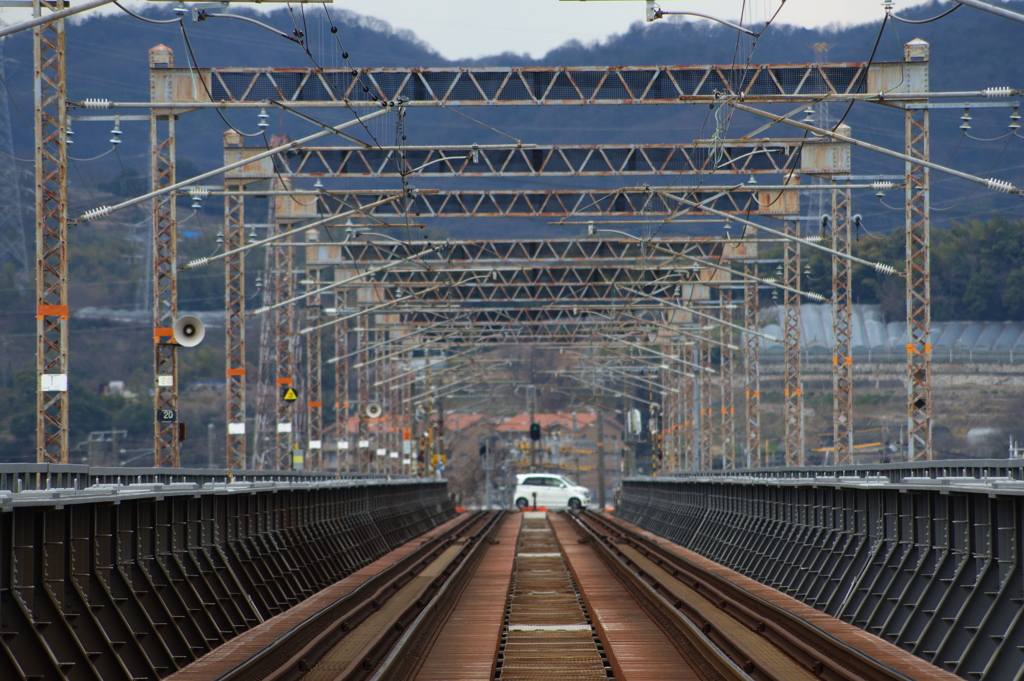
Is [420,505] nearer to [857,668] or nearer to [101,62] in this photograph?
[857,668]

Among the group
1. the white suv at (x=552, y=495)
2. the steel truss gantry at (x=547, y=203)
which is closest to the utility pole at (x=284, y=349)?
the steel truss gantry at (x=547, y=203)

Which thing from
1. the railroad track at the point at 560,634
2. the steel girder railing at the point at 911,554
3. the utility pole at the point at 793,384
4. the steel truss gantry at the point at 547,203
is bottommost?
the railroad track at the point at 560,634

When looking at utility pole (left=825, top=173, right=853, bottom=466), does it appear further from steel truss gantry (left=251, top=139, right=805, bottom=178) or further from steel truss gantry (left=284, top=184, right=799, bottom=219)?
steel truss gantry (left=251, top=139, right=805, bottom=178)

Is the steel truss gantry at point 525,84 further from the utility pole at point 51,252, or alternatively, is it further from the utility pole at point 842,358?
the utility pole at point 842,358

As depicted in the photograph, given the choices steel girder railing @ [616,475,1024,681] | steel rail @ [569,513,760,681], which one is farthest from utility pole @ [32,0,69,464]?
steel girder railing @ [616,475,1024,681]

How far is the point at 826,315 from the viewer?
5861 inches

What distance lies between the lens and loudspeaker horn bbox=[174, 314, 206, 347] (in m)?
25.0

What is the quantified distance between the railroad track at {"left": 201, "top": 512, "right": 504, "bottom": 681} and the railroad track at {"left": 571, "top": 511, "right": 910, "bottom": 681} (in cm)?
309

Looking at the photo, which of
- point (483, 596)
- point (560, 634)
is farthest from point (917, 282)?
point (560, 634)

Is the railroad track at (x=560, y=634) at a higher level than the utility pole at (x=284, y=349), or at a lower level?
lower

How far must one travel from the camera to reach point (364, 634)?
1558cm

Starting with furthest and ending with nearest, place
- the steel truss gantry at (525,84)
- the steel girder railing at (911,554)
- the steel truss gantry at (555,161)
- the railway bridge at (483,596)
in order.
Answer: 1. the steel truss gantry at (555,161)
2. the steel truss gantry at (525,84)
3. the steel girder railing at (911,554)
4. the railway bridge at (483,596)

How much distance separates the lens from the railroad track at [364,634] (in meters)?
12.6

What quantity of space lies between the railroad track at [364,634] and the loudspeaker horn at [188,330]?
5.79 meters
